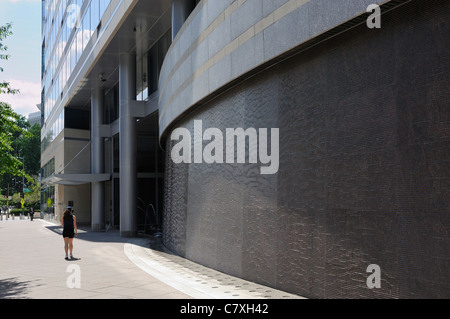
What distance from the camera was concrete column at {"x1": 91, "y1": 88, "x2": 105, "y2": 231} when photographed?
30.9m

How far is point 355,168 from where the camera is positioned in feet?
22.3

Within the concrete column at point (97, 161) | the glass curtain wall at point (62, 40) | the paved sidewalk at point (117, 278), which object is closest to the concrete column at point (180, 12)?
the glass curtain wall at point (62, 40)

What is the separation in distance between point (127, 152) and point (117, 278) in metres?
13.9

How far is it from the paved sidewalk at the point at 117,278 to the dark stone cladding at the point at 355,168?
825 mm

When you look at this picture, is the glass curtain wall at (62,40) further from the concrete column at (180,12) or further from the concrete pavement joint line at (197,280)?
the concrete pavement joint line at (197,280)

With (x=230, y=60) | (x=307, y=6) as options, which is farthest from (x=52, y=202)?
(x=307, y=6)

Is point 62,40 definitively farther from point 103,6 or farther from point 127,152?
point 127,152

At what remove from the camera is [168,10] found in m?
19.0

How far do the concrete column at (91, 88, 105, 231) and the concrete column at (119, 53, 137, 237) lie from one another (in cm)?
752

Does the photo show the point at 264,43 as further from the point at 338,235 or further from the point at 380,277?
the point at 380,277

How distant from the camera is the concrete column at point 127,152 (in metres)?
Result: 23.8

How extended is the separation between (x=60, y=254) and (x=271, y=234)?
9.89 metres

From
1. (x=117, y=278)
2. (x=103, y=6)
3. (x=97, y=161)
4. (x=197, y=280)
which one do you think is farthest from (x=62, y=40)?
(x=197, y=280)

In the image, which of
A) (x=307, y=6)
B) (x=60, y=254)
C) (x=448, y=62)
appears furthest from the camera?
(x=60, y=254)
